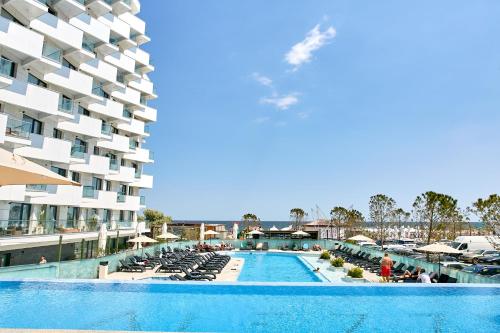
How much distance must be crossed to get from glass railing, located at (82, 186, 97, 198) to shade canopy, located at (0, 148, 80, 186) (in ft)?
78.0

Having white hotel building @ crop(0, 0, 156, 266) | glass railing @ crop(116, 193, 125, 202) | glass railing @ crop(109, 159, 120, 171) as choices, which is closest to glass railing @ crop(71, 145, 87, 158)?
white hotel building @ crop(0, 0, 156, 266)

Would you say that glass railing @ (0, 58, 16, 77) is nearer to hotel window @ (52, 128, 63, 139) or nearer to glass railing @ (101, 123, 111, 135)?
hotel window @ (52, 128, 63, 139)

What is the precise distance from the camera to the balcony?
23.6 metres

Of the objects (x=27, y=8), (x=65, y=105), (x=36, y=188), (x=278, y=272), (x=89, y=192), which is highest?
(x=27, y=8)

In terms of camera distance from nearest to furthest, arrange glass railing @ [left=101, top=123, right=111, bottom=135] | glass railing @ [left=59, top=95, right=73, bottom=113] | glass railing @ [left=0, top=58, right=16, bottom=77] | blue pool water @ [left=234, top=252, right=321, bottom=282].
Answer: glass railing @ [left=0, top=58, right=16, bottom=77]
blue pool water @ [left=234, top=252, right=321, bottom=282]
glass railing @ [left=59, top=95, right=73, bottom=113]
glass railing @ [left=101, top=123, right=111, bottom=135]

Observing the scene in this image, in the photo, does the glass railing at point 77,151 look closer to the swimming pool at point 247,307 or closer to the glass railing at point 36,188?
the glass railing at point 36,188

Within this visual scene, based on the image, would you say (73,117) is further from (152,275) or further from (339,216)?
(339,216)

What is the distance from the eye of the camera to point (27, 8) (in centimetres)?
2431

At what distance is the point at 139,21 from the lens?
135ft

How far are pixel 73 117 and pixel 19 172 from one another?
21.4 meters

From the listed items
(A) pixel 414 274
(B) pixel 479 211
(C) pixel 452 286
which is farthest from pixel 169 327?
(B) pixel 479 211

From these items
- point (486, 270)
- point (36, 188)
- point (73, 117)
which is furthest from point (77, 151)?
point (486, 270)

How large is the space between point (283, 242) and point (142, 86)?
22224mm

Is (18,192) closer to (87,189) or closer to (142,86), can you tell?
(87,189)
